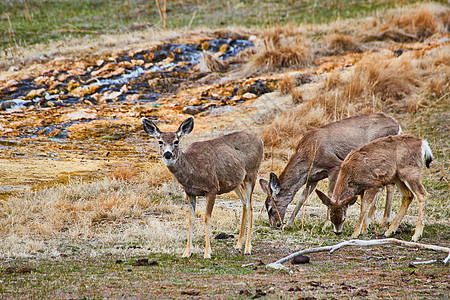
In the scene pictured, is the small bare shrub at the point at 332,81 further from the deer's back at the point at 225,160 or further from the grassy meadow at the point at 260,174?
the deer's back at the point at 225,160

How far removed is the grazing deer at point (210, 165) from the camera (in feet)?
23.5

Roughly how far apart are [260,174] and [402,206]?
5.32 metres

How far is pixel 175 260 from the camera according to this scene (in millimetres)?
6980

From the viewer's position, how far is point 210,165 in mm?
7461

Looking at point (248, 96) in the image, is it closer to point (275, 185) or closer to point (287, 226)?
point (275, 185)

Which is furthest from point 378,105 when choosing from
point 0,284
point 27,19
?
point 27,19

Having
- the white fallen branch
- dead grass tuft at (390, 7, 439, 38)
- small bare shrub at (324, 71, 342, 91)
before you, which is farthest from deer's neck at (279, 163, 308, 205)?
dead grass tuft at (390, 7, 439, 38)

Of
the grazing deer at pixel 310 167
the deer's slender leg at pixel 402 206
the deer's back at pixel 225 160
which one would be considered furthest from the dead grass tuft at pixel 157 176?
the deer's slender leg at pixel 402 206

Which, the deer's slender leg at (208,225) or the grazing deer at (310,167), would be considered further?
the grazing deer at (310,167)

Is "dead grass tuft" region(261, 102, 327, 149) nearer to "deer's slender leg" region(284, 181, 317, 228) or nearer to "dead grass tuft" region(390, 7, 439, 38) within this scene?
"deer's slender leg" region(284, 181, 317, 228)

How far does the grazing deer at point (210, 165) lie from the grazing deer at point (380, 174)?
1385 mm

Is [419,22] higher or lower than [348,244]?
higher

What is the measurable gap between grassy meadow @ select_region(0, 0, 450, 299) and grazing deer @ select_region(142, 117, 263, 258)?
2.45ft

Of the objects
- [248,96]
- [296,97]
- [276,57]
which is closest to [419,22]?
[276,57]
